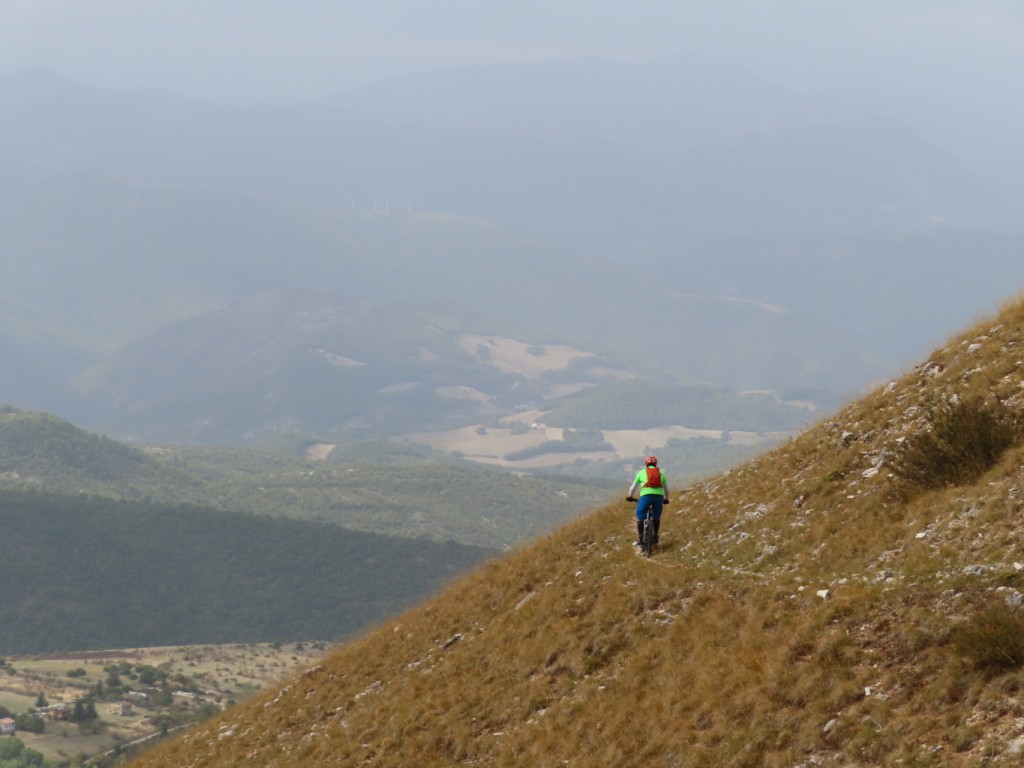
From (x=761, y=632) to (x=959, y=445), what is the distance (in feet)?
19.1

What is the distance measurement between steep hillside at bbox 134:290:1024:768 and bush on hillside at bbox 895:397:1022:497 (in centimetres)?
5

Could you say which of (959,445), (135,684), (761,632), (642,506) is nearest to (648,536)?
(642,506)

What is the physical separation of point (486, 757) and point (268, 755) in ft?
29.1

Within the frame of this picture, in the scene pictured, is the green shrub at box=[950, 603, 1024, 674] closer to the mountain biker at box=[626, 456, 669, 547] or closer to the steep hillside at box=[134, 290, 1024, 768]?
the steep hillside at box=[134, 290, 1024, 768]

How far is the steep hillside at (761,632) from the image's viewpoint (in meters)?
17.0

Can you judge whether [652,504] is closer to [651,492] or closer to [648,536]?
[651,492]

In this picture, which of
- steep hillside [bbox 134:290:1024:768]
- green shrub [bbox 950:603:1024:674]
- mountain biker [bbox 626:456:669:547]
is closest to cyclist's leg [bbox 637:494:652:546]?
mountain biker [bbox 626:456:669:547]

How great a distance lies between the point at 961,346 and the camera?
2914cm

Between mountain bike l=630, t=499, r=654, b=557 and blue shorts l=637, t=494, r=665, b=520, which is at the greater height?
blue shorts l=637, t=494, r=665, b=520

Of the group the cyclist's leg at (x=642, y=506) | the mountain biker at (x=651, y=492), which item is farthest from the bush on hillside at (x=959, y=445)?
the cyclist's leg at (x=642, y=506)

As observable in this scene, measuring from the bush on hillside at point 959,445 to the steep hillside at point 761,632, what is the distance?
0.16 feet

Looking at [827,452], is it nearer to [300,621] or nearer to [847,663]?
[847,663]

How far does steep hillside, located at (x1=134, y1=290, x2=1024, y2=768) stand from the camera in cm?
1703

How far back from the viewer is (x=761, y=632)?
20.8m
